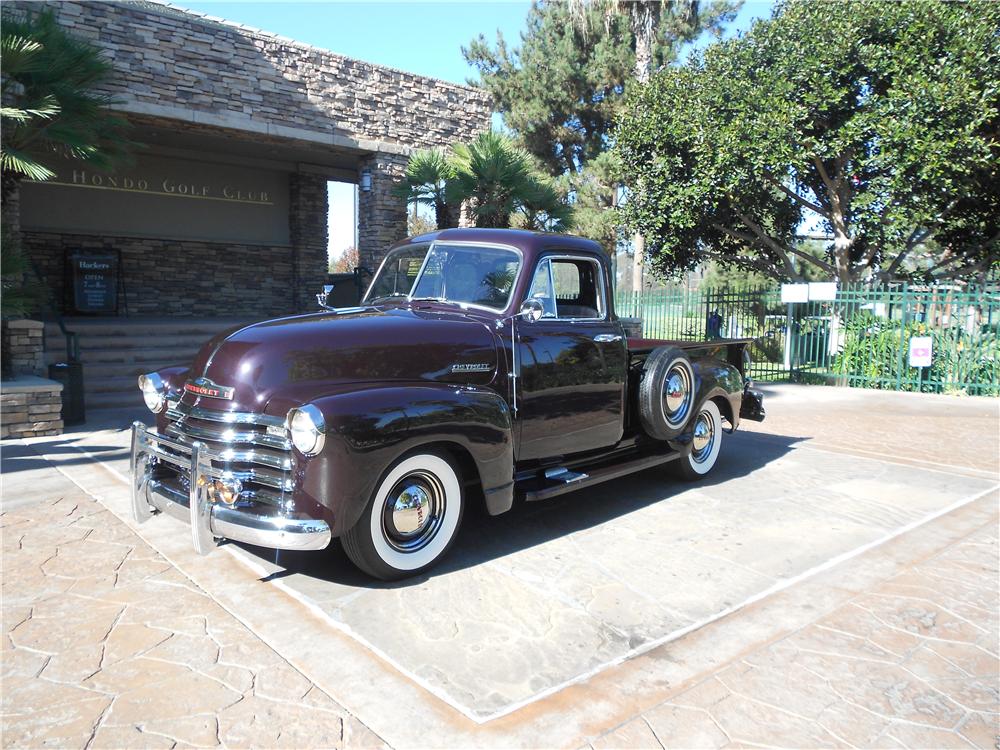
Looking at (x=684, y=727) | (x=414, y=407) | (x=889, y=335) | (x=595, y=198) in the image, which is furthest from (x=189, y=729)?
(x=595, y=198)

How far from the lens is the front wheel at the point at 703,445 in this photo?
598 cm

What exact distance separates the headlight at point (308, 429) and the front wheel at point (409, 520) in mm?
450

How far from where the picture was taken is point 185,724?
2.52m

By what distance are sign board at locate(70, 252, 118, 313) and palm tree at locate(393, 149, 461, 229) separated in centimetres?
Result: 576

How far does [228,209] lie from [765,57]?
12.0 metres

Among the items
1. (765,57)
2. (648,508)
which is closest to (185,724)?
(648,508)

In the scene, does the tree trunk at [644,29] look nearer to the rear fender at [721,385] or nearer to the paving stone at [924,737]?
the rear fender at [721,385]

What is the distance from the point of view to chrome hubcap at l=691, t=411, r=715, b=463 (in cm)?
609

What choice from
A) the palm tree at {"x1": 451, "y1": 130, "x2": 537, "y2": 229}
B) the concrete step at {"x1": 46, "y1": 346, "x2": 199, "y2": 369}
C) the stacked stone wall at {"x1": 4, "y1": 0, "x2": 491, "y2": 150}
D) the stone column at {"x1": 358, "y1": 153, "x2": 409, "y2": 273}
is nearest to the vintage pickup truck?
the concrete step at {"x1": 46, "y1": 346, "x2": 199, "y2": 369}

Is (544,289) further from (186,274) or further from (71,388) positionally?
(186,274)

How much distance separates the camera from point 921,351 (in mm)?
12352

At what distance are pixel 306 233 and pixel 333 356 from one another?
13435mm

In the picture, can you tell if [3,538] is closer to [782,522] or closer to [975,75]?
[782,522]

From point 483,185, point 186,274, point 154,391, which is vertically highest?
point 483,185
